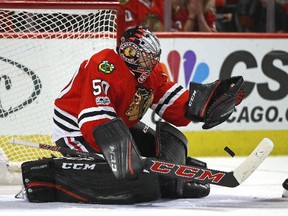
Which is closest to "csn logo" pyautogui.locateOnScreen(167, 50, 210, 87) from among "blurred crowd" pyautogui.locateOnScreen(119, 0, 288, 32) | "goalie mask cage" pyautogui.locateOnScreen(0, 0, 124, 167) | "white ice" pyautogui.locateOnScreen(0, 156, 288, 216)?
"blurred crowd" pyautogui.locateOnScreen(119, 0, 288, 32)

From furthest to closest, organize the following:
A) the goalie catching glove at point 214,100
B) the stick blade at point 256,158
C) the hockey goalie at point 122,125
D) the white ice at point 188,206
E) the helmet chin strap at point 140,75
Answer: the goalie catching glove at point 214,100
the helmet chin strap at point 140,75
the stick blade at point 256,158
the hockey goalie at point 122,125
the white ice at point 188,206

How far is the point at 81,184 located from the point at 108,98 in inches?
17.4

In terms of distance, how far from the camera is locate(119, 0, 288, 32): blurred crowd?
7559 mm

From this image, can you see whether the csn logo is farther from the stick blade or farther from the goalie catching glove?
the stick blade

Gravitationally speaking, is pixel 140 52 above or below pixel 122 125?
above

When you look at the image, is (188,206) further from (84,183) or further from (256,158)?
(84,183)

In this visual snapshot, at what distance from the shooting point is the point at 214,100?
513 centimetres

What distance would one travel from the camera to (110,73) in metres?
4.72

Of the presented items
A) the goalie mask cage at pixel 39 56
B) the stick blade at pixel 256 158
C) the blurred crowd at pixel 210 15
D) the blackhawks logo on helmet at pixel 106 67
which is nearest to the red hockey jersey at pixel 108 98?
the blackhawks logo on helmet at pixel 106 67

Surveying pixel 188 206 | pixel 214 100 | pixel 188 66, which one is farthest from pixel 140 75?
pixel 188 66

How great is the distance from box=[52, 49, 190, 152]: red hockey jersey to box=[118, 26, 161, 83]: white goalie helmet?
1.5 inches

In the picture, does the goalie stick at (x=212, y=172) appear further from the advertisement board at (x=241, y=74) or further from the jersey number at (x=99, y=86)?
the advertisement board at (x=241, y=74)

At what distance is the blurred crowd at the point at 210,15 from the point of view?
298 inches

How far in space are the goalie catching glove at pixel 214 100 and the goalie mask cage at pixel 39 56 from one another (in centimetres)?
78
